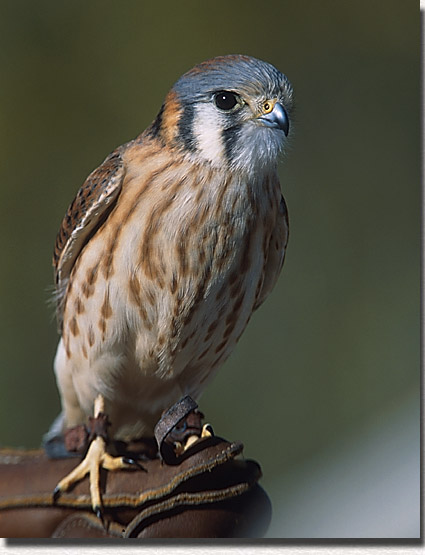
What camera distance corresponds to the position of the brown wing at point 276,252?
1694mm

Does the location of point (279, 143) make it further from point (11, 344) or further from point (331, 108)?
point (11, 344)

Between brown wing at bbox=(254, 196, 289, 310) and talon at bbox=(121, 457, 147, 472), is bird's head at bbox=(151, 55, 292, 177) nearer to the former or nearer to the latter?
brown wing at bbox=(254, 196, 289, 310)

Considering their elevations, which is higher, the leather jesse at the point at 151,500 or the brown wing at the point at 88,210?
the brown wing at the point at 88,210

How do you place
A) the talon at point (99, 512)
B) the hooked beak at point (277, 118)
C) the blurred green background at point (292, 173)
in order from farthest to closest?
the blurred green background at point (292, 173)
the talon at point (99, 512)
the hooked beak at point (277, 118)

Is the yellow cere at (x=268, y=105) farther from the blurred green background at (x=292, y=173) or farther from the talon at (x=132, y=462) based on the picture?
the talon at (x=132, y=462)

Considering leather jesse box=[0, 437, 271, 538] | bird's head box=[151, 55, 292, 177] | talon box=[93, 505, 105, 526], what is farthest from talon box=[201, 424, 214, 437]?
bird's head box=[151, 55, 292, 177]

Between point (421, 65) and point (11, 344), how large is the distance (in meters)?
1.28

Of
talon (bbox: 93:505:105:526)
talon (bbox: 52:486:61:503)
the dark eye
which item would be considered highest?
the dark eye

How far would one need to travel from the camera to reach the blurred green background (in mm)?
1738

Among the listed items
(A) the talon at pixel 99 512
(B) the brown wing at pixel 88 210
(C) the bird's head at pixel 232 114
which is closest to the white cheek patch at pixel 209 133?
(C) the bird's head at pixel 232 114

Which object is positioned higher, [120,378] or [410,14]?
[410,14]

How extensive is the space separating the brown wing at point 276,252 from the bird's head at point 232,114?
15cm

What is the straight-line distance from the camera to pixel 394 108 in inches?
69.2

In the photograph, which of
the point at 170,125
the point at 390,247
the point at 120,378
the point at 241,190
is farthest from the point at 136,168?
the point at 390,247
